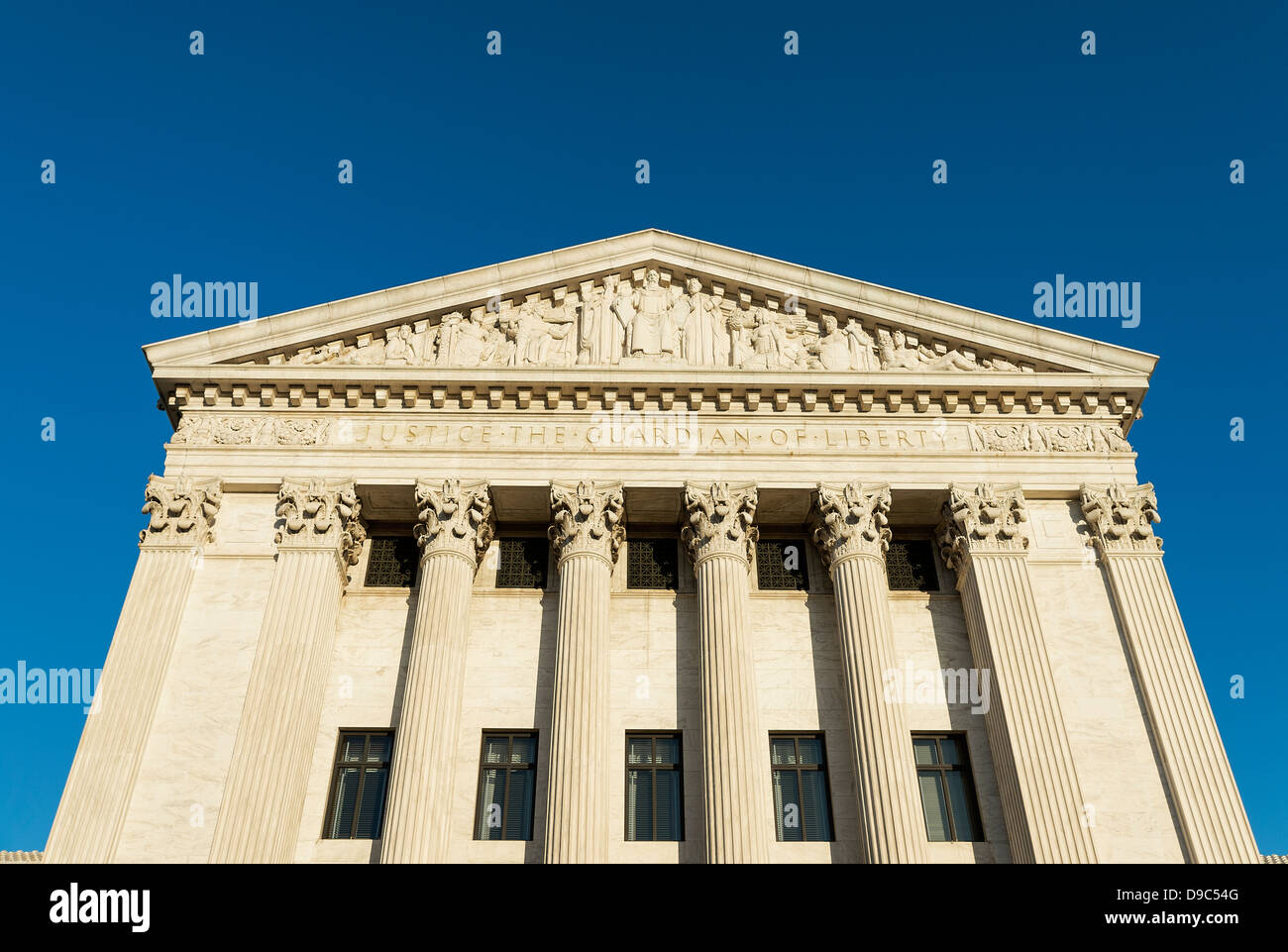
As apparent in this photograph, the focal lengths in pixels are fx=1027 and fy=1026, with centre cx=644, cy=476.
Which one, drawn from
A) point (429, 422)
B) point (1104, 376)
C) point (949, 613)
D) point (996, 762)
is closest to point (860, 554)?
point (949, 613)

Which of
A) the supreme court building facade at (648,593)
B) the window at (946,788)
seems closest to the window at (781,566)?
the supreme court building facade at (648,593)

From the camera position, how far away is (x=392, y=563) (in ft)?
90.3

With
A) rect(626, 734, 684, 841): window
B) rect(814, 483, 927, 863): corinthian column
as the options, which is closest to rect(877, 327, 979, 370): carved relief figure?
rect(814, 483, 927, 863): corinthian column

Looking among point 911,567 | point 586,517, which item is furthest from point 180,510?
point 911,567

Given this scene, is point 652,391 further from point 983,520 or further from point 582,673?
point 983,520

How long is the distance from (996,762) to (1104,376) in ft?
37.2

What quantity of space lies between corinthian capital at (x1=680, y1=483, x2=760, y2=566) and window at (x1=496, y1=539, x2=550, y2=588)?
3.94 m

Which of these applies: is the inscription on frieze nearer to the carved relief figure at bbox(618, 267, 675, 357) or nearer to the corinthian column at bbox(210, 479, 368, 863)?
the corinthian column at bbox(210, 479, 368, 863)

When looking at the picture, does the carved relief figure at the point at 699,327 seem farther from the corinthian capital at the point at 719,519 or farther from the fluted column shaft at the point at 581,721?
the fluted column shaft at the point at 581,721

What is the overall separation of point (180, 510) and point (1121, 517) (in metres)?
23.9

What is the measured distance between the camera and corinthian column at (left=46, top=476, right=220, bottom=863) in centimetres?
2159
